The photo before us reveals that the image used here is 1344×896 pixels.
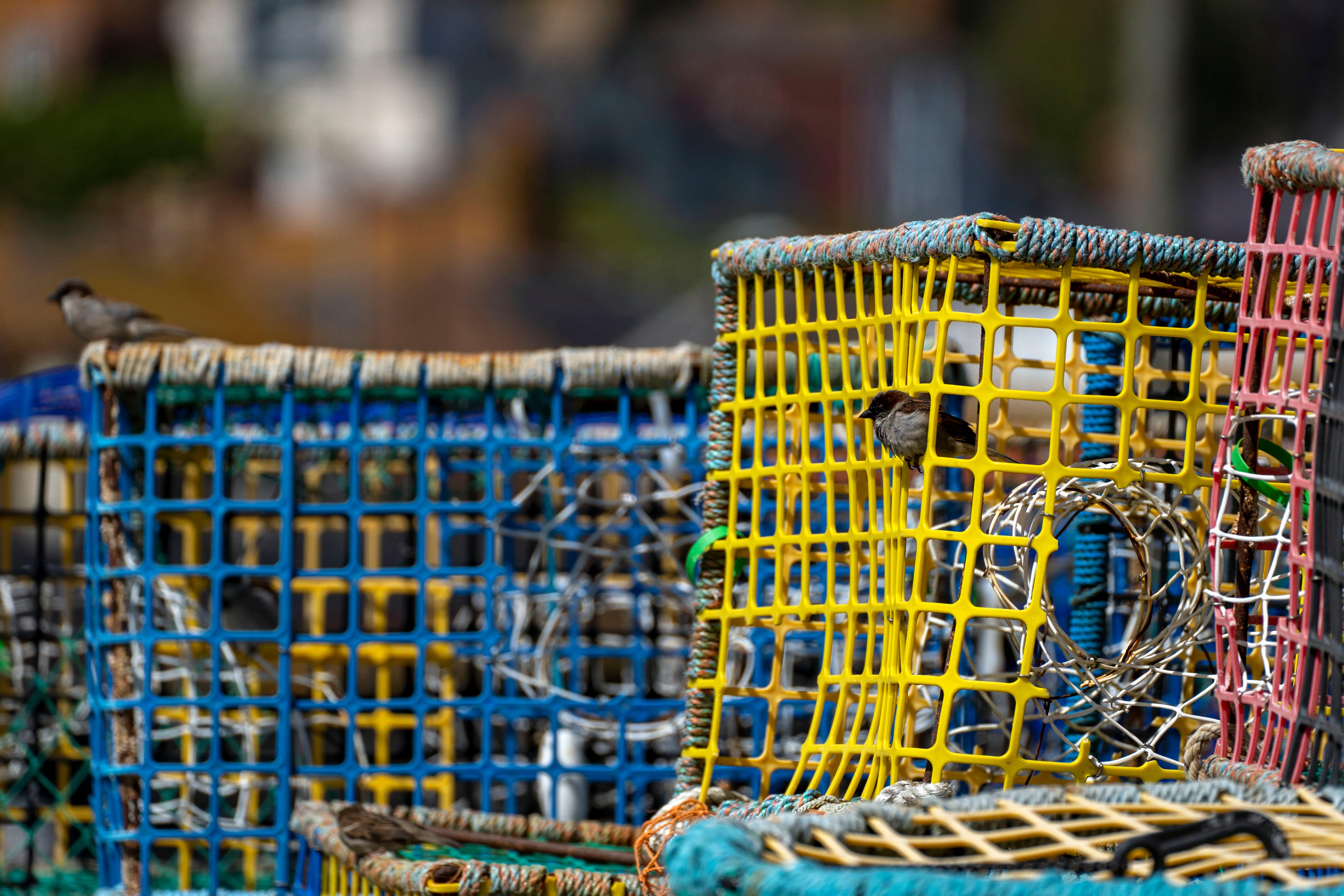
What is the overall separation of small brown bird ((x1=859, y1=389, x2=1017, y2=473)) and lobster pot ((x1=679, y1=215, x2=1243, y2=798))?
0.11 feet

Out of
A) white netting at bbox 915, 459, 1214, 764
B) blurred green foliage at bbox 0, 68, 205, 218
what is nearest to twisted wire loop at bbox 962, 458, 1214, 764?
white netting at bbox 915, 459, 1214, 764

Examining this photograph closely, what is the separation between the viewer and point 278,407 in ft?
14.0

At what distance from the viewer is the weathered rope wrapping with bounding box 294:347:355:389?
3.84 m

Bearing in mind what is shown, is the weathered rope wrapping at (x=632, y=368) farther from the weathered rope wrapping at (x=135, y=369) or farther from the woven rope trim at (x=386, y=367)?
the weathered rope wrapping at (x=135, y=369)

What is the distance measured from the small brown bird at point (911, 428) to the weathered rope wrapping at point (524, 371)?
1245mm

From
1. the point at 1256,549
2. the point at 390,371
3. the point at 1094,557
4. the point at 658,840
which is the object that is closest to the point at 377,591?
the point at 390,371

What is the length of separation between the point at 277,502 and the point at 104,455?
458 millimetres

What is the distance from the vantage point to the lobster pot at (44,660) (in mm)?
4352

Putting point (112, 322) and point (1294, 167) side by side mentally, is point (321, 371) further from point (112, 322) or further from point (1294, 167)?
point (1294, 167)

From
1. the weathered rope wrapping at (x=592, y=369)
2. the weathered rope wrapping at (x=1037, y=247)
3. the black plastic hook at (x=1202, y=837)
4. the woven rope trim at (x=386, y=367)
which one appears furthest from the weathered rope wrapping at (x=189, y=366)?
the black plastic hook at (x=1202, y=837)

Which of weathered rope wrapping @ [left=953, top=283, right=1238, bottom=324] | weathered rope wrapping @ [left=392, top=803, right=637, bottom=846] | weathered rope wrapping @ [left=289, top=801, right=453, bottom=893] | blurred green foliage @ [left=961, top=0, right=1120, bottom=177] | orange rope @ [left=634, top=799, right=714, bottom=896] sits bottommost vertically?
weathered rope wrapping @ [left=392, top=803, right=637, bottom=846]

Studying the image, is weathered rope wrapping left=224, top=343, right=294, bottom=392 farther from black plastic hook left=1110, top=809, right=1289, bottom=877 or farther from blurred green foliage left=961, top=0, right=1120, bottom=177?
blurred green foliage left=961, top=0, right=1120, bottom=177

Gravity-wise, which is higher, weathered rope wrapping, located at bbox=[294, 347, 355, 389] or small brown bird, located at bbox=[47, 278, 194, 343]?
small brown bird, located at bbox=[47, 278, 194, 343]

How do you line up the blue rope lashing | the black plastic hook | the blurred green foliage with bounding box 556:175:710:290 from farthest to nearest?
the blurred green foliage with bounding box 556:175:710:290 < the blue rope lashing < the black plastic hook
